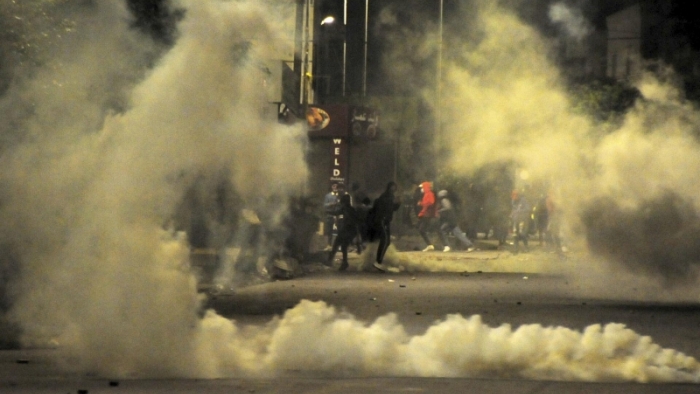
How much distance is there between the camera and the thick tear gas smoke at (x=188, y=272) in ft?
26.9

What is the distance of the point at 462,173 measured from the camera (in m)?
27.6

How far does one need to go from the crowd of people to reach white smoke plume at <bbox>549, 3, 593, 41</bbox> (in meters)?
3.72

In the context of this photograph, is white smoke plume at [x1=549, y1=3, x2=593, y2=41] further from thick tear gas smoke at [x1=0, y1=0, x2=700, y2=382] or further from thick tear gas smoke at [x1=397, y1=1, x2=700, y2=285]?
thick tear gas smoke at [x1=0, y1=0, x2=700, y2=382]

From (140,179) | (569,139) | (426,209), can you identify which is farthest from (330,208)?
(140,179)

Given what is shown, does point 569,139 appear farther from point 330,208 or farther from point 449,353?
point 449,353

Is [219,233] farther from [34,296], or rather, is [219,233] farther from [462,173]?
A: [462,173]

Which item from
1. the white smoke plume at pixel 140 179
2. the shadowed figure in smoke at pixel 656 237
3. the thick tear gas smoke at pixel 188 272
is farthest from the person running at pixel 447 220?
the thick tear gas smoke at pixel 188 272

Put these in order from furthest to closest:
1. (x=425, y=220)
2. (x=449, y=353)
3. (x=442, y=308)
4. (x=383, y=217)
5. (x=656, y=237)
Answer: (x=425, y=220), (x=383, y=217), (x=656, y=237), (x=442, y=308), (x=449, y=353)

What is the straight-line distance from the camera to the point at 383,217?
21750 mm

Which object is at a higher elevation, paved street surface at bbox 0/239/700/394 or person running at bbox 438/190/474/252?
person running at bbox 438/190/474/252

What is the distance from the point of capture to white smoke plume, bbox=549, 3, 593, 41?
23047mm

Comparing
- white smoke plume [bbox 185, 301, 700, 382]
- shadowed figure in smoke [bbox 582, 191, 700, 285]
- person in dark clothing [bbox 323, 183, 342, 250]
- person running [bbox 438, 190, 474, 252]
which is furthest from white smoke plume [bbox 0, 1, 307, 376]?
person running [bbox 438, 190, 474, 252]

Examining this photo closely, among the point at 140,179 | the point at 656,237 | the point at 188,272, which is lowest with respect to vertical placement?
the point at 188,272

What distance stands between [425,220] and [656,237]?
521 inches
